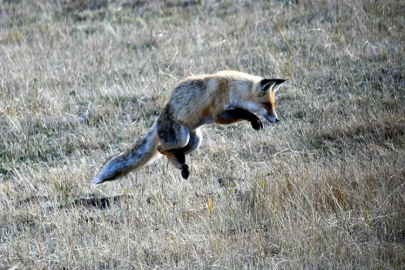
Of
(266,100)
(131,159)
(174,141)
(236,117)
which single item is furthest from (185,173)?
(266,100)

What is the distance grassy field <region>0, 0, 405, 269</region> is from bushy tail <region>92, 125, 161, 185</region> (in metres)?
0.24

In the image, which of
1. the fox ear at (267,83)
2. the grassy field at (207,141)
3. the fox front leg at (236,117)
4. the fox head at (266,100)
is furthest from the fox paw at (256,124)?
the grassy field at (207,141)

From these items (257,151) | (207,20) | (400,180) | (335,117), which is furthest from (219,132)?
(207,20)

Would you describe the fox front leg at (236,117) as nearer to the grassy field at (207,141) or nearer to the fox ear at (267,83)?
the fox ear at (267,83)

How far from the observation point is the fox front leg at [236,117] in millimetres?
6727

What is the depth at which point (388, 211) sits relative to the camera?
5.66 metres

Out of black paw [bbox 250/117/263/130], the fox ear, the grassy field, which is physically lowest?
the grassy field

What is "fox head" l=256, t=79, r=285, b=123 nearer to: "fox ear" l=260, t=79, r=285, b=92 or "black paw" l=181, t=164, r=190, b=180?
"fox ear" l=260, t=79, r=285, b=92

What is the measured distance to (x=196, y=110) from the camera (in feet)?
22.7

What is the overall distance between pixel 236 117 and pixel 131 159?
1285mm

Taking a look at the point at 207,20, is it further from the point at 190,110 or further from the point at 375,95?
the point at 190,110

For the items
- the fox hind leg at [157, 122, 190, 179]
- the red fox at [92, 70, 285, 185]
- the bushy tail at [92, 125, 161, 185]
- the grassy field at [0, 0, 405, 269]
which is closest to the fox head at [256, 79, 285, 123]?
the red fox at [92, 70, 285, 185]

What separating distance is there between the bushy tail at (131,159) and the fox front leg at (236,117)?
32.4 inches

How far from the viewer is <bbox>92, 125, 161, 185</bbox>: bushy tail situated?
6.90m
